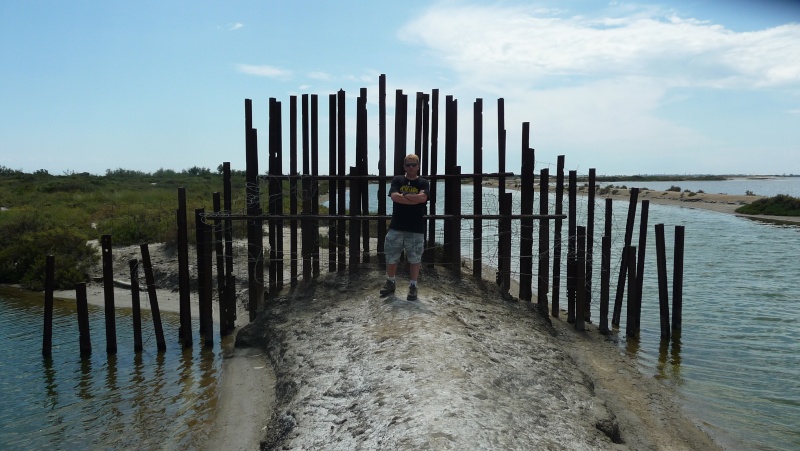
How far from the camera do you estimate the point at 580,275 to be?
10672 mm

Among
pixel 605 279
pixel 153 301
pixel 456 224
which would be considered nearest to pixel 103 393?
pixel 153 301

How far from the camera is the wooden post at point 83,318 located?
1025 centimetres

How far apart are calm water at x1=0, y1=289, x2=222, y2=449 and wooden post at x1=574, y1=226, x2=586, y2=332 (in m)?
6.16

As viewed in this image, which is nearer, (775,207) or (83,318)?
(83,318)

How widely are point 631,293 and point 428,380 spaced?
21.3 feet

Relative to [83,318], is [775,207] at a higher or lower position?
higher

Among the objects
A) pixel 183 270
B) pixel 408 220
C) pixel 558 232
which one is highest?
pixel 408 220

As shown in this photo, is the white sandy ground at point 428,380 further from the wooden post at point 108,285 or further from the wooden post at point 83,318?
the wooden post at point 83,318

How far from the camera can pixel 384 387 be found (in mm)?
5934

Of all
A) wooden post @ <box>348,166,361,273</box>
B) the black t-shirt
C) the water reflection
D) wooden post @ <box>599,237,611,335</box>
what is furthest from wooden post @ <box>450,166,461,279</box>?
the water reflection

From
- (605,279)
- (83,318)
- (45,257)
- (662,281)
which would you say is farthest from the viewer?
(45,257)

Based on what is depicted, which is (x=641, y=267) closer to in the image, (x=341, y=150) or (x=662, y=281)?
(x=662, y=281)

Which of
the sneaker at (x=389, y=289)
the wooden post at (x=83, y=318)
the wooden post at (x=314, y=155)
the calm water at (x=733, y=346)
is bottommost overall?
the calm water at (x=733, y=346)

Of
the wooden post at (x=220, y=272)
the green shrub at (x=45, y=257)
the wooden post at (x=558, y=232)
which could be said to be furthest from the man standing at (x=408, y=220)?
the green shrub at (x=45, y=257)
